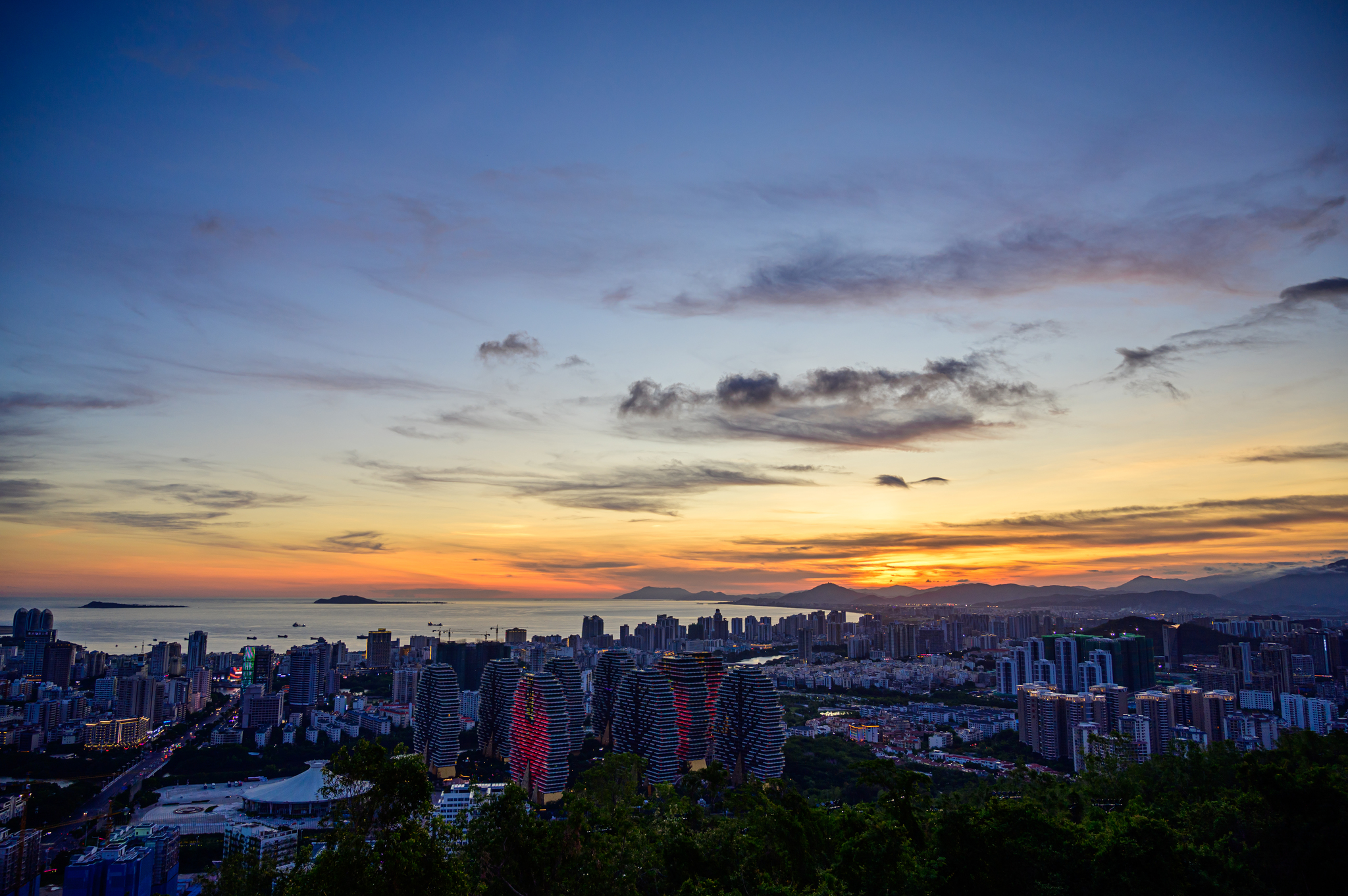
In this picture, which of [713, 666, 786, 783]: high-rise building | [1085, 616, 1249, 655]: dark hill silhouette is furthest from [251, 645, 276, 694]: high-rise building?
[1085, 616, 1249, 655]: dark hill silhouette

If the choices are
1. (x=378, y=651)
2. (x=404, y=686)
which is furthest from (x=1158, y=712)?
(x=378, y=651)

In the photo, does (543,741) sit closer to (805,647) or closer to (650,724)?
(650,724)

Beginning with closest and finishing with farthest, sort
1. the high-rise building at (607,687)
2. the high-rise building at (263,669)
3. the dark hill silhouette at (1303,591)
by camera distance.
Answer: the high-rise building at (607,687)
the high-rise building at (263,669)
the dark hill silhouette at (1303,591)

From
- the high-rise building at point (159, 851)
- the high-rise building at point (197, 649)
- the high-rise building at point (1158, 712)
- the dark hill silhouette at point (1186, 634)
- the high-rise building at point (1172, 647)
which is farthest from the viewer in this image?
the dark hill silhouette at point (1186, 634)

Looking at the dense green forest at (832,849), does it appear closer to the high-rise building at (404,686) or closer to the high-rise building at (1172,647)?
the high-rise building at (404,686)

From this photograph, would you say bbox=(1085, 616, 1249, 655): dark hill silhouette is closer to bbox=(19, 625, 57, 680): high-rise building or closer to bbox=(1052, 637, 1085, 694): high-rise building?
bbox=(1052, 637, 1085, 694): high-rise building

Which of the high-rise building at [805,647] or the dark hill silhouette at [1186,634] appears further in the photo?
the high-rise building at [805,647]

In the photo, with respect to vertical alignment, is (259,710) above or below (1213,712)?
below

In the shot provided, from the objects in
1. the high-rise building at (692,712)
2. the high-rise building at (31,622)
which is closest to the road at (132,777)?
the high-rise building at (692,712)
